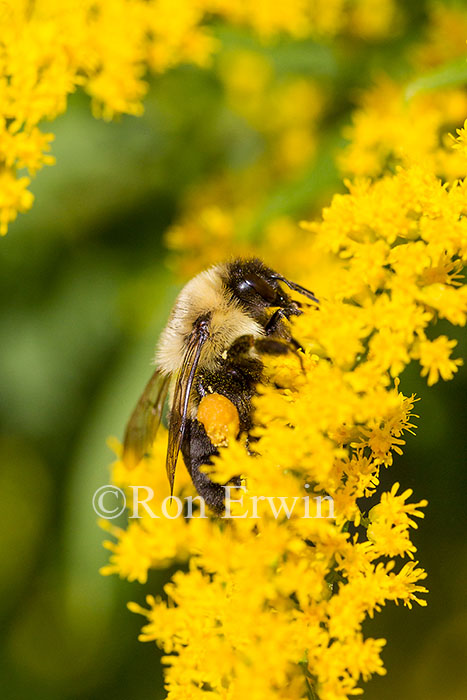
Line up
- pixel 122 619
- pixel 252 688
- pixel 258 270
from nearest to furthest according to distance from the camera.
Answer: pixel 252 688 < pixel 258 270 < pixel 122 619

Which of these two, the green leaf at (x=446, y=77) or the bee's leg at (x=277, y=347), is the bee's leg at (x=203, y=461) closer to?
the bee's leg at (x=277, y=347)

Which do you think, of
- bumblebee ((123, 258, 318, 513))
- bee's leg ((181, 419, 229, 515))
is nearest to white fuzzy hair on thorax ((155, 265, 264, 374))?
bumblebee ((123, 258, 318, 513))

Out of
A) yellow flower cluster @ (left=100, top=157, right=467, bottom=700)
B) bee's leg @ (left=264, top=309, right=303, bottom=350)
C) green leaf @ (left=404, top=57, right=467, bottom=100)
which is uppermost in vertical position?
green leaf @ (left=404, top=57, right=467, bottom=100)

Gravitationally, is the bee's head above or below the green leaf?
below

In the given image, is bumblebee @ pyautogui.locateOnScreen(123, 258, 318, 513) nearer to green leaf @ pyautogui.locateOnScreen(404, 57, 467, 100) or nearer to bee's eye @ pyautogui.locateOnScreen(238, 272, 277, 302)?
bee's eye @ pyautogui.locateOnScreen(238, 272, 277, 302)

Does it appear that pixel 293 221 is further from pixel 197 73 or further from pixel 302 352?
pixel 302 352

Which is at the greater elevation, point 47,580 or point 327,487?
point 47,580

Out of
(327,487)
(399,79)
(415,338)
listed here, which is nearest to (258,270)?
(415,338)
